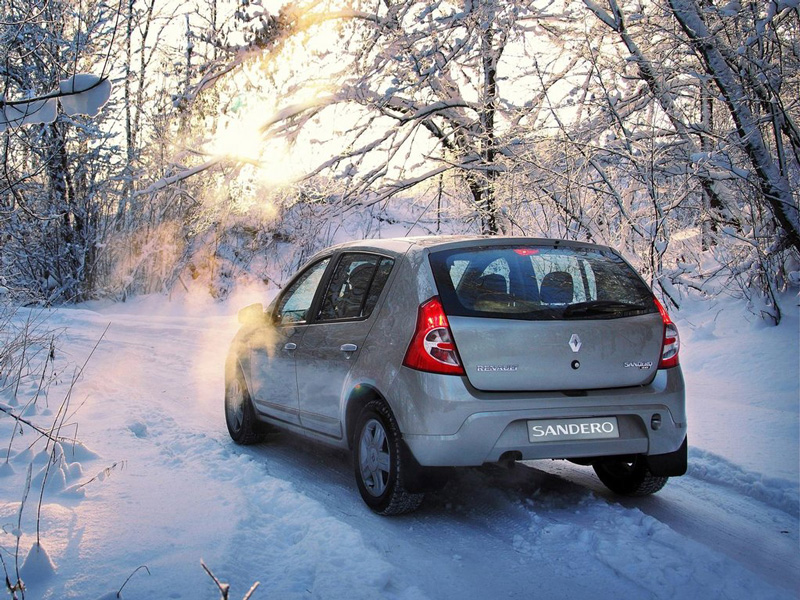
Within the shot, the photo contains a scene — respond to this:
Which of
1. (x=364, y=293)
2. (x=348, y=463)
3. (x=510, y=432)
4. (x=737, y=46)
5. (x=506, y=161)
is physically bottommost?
(x=348, y=463)

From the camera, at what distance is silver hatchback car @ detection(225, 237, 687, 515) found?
3.98 m

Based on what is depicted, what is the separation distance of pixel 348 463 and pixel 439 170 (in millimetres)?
7761

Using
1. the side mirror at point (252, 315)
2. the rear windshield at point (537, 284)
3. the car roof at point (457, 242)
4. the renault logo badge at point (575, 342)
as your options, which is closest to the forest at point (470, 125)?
the side mirror at point (252, 315)

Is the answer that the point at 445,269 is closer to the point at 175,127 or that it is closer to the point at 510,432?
the point at 510,432

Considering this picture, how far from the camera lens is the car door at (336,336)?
4734 millimetres

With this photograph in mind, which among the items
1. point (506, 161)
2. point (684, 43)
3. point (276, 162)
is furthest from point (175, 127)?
point (684, 43)

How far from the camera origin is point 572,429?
407 centimetres

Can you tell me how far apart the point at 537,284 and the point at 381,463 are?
1366 mm

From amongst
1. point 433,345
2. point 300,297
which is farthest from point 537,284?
point 300,297

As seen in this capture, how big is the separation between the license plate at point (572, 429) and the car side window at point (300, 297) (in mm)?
2126

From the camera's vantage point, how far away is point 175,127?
→ 567 inches

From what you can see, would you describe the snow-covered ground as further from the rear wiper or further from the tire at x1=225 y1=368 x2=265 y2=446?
the rear wiper

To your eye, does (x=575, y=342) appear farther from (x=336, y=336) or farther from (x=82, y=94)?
(x=82, y=94)

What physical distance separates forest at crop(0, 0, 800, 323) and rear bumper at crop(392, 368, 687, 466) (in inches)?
129
